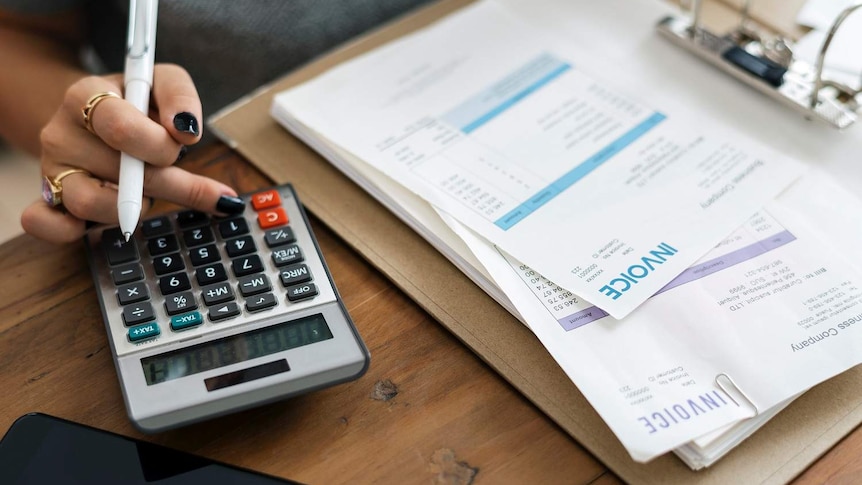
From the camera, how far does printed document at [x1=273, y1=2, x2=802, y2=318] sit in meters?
0.54

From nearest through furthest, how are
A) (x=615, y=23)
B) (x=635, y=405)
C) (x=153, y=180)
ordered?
(x=635, y=405), (x=153, y=180), (x=615, y=23)

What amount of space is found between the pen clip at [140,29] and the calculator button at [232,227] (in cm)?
13

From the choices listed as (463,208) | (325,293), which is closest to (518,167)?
(463,208)

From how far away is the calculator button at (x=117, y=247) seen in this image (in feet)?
1.76

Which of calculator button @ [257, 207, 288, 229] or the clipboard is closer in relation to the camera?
the clipboard

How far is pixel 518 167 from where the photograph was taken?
596 millimetres

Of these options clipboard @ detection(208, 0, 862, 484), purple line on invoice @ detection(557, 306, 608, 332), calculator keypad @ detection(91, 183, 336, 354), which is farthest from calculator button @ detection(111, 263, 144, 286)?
purple line on invoice @ detection(557, 306, 608, 332)

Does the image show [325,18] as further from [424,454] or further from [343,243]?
[424,454]

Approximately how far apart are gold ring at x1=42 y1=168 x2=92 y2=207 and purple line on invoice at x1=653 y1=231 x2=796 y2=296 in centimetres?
40

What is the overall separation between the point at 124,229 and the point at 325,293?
132 millimetres

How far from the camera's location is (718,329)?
0.49 meters

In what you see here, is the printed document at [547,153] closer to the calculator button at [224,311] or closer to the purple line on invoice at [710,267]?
the purple line on invoice at [710,267]

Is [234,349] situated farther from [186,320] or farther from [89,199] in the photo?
[89,199]

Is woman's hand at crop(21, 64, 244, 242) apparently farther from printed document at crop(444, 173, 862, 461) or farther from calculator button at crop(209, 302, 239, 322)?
printed document at crop(444, 173, 862, 461)
